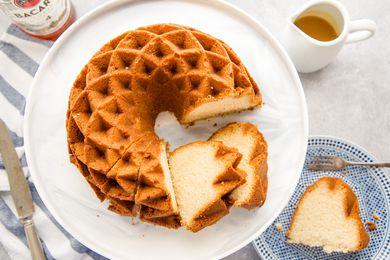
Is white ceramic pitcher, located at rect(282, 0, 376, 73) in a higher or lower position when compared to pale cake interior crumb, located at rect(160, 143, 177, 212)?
higher

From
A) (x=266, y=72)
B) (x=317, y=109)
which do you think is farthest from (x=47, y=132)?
(x=317, y=109)

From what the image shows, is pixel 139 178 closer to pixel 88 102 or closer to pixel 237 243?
pixel 88 102

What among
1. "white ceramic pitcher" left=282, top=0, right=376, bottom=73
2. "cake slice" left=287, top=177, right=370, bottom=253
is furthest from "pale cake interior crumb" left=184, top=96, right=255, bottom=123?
"cake slice" left=287, top=177, right=370, bottom=253

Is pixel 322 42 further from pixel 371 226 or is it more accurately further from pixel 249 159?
pixel 371 226

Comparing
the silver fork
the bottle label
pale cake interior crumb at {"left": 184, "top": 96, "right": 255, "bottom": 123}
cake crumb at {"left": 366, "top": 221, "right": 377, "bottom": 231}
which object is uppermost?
the bottle label

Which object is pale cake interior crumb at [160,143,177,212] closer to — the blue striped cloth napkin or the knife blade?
the blue striped cloth napkin

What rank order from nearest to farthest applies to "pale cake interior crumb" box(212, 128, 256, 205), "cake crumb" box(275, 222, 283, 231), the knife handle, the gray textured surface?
"pale cake interior crumb" box(212, 128, 256, 205), the knife handle, "cake crumb" box(275, 222, 283, 231), the gray textured surface
